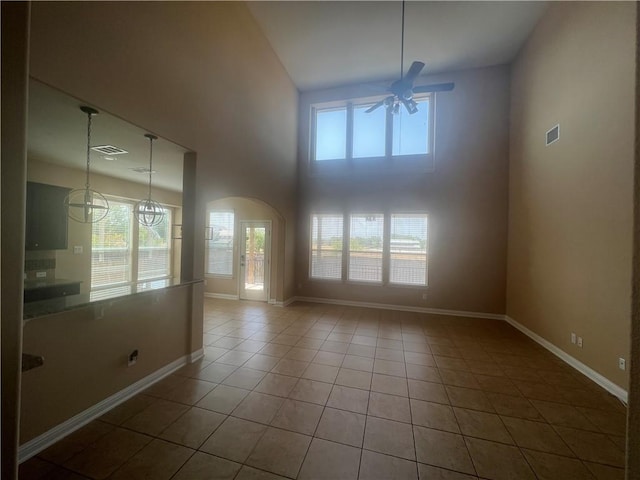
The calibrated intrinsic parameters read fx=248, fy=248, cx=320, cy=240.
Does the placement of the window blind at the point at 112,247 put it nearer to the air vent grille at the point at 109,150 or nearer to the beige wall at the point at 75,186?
the beige wall at the point at 75,186

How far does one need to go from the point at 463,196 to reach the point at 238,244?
5.44 meters

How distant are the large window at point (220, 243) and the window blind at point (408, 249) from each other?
13.4 ft

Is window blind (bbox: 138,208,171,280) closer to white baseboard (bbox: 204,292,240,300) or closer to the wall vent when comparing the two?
white baseboard (bbox: 204,292,240,300)

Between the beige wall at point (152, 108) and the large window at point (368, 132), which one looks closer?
the beige wall at point (152, 108)

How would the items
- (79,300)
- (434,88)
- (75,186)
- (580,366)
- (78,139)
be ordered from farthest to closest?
(75,186) → (434,88) → (580,366) → (78,139) → (79,300)

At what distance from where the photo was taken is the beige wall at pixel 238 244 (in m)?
5.95

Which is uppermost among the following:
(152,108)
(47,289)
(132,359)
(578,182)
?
(152,108)

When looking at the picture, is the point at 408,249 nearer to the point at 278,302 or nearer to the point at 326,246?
the point at 326,246

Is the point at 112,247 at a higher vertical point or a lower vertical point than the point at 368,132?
lower

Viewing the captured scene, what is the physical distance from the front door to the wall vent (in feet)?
18.0

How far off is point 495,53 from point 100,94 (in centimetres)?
660

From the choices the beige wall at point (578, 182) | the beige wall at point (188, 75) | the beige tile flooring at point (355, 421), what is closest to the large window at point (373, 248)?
the beige wall at point (188, 75)

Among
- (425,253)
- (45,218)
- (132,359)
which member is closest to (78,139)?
(45,218)

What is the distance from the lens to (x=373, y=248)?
6070 mm
